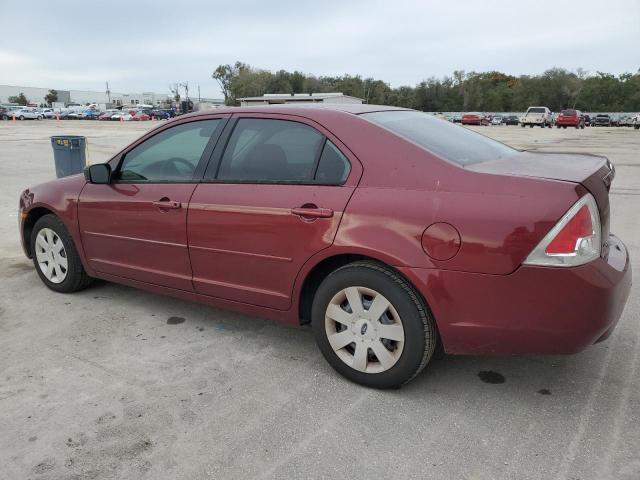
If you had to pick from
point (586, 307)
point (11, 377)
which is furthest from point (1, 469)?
point (586, 307)

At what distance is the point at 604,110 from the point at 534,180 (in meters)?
98.3

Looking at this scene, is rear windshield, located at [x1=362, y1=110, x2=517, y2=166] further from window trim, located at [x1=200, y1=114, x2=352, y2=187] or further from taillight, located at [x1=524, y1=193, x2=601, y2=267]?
taillight, located at [x1=524, y1=193, x2=601, y2=267]

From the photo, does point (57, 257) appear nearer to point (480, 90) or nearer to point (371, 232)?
point (371, 232)

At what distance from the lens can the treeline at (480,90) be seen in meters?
88.4

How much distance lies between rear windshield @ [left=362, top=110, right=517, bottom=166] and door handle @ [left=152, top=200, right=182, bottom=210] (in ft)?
4.51

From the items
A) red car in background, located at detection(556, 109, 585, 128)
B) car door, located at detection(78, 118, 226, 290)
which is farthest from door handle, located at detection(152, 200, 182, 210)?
red car in background, located at detection(556, 109, 585, 128)

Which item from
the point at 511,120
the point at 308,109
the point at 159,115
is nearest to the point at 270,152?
the point at 308,109

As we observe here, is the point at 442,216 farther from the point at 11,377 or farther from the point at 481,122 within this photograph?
the point at 481,122

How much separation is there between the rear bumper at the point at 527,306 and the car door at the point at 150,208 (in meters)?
1.68

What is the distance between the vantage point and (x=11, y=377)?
3.23 metres

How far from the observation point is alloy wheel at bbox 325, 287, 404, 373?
9.57 ft

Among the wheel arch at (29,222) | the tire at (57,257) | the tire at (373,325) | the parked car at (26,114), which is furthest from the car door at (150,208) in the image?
the parked car at (26,114)

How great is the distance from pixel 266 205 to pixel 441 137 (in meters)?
A: 1.15

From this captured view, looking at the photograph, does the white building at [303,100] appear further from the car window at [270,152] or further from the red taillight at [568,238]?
the red taillight at [568,238]
